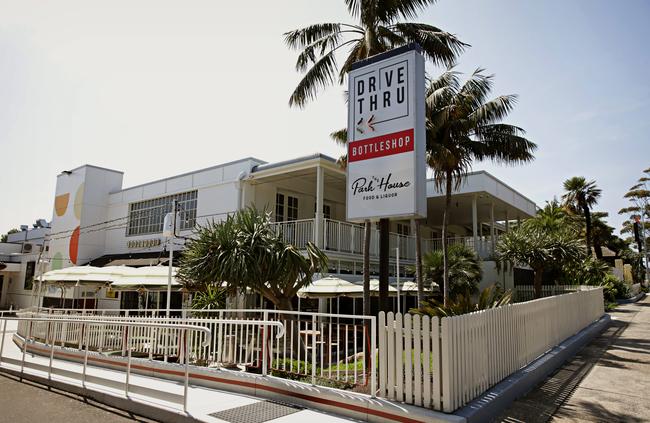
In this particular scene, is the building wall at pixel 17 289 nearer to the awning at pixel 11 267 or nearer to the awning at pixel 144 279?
the awning at pixel 11 267

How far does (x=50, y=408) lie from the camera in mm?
6410

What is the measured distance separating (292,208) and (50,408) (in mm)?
13931

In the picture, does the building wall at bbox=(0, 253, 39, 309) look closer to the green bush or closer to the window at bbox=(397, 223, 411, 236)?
the window at bbox=(397, 223, 411, 236)

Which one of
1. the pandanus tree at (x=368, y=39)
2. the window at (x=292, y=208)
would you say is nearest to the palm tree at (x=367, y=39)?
the pandanus tree at (x=368, y=39)

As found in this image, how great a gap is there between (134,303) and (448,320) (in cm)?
1946

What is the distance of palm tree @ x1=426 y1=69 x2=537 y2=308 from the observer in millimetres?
14672

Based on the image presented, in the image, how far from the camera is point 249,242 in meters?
11.2

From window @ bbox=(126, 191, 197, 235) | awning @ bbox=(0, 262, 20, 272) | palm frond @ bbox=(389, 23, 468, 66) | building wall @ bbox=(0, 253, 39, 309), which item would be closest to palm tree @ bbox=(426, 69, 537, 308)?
palm frond @ bbox=(389, 23, 468, 66)

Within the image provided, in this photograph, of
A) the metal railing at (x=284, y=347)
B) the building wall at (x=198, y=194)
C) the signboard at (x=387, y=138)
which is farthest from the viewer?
the building wall at (x=198, y=194)

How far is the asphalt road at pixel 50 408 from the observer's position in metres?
5.87

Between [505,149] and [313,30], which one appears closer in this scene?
[313,30]

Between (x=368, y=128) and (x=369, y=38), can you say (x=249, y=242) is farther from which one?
(x=369, y=38)

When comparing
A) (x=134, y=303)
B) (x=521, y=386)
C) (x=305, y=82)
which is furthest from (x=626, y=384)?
(x=134, y=303)

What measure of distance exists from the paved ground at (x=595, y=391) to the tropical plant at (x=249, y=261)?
6174mm
